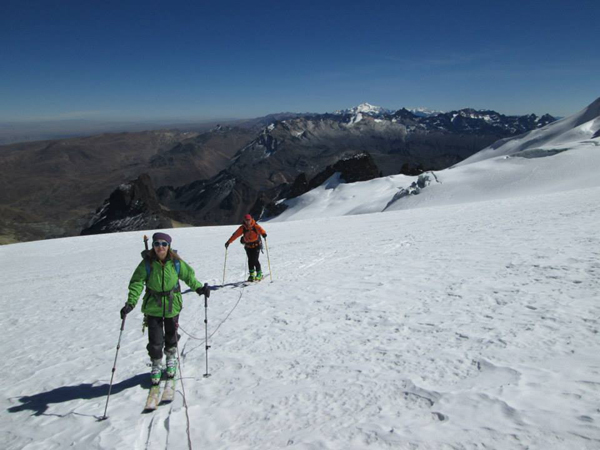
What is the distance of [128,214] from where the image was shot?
17112 cm

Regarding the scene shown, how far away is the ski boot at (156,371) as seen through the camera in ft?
20.5


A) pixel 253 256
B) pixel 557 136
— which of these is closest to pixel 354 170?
pixel 557 136

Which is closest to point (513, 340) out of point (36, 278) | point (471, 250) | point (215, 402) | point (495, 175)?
point (215, 402)

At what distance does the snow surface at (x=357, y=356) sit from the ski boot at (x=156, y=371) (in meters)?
0.43

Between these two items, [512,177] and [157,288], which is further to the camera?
[512,177]

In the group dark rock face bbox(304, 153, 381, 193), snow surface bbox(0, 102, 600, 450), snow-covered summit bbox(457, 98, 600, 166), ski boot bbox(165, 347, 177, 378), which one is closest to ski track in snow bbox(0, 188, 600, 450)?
snow surface bbox(0, 102, 600, 450)

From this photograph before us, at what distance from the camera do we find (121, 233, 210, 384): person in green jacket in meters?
6.18

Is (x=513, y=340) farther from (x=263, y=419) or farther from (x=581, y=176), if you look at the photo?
(x=581, y=176)

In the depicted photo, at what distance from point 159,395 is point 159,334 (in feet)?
3.14

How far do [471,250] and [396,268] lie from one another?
2.76m

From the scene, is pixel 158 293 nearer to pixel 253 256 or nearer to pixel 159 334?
pixel 159 334

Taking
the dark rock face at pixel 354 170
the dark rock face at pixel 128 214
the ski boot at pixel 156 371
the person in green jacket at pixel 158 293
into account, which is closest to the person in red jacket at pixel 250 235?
the person in green jacket at pixel 158 293

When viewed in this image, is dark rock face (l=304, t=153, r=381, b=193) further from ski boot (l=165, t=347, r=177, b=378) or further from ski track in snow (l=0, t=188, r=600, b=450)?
ski boot (l=165, t=347, r=177, b=378)

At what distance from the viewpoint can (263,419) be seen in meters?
5.03
